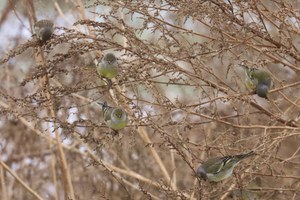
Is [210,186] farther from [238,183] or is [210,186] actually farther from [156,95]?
[156,95]

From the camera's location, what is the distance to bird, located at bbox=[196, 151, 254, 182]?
131 centimetres

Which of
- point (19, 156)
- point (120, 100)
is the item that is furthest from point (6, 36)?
point (120, 100)

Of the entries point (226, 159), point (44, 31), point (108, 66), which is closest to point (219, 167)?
point (226, 159)

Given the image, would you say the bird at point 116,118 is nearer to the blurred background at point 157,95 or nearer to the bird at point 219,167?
the blurred background at point 157,95

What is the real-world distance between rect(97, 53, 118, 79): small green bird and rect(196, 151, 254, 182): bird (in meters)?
0.30

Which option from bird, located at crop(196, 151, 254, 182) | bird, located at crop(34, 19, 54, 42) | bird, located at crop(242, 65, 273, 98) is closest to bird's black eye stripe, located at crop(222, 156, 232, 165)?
bird, located at crop(196, 151, 254, 182)

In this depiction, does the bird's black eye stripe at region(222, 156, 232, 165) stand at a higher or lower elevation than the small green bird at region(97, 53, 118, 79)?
lower

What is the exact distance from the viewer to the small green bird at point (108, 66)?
4.42 feet

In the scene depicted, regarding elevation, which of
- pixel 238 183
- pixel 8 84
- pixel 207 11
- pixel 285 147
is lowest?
pixel 238 183

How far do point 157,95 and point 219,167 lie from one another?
27 centimetres

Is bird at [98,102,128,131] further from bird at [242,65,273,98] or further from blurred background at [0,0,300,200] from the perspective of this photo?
bird at [242,65,273,98]

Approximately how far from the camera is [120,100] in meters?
1.52

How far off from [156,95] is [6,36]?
57.0 inches

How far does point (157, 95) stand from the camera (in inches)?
58.1
